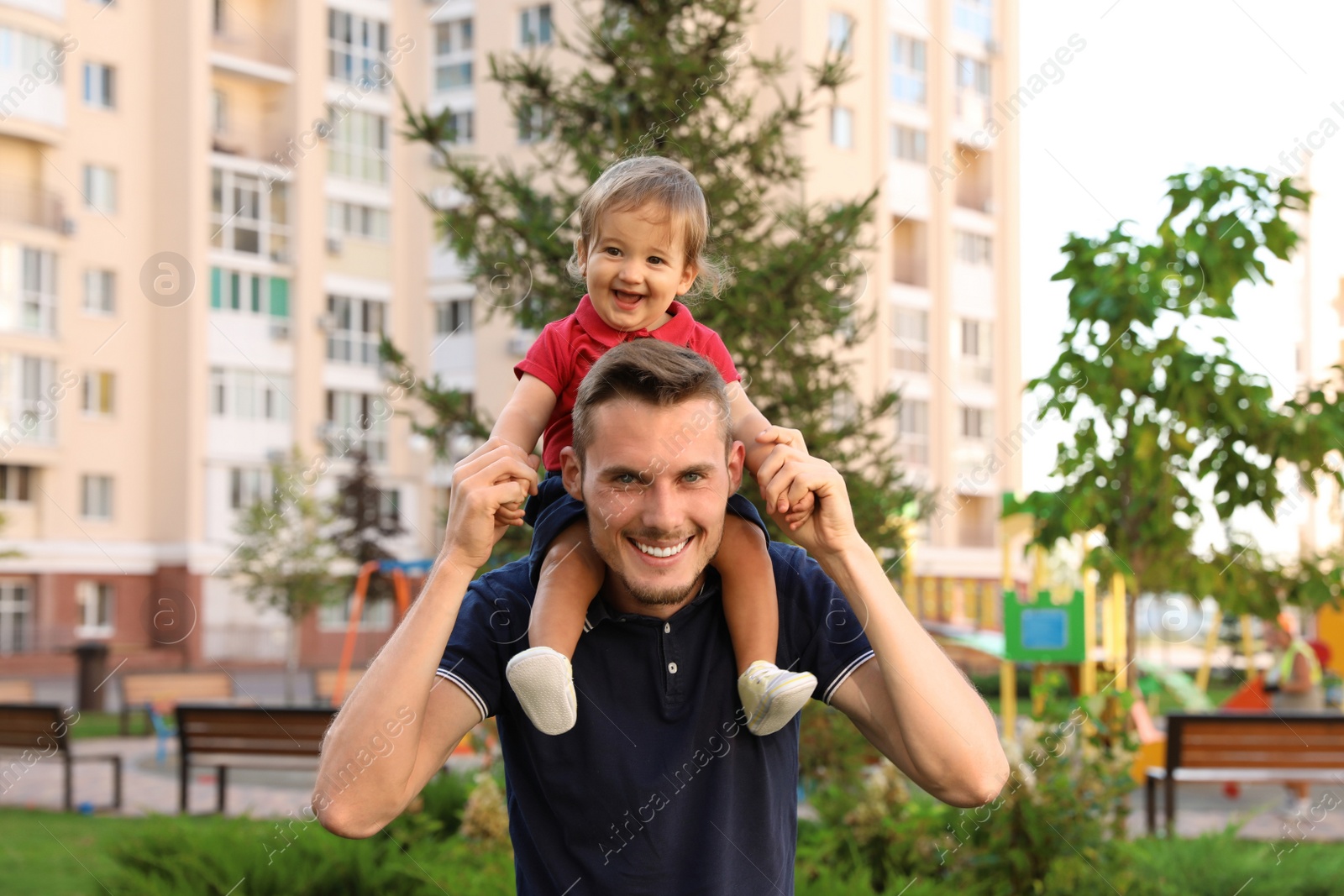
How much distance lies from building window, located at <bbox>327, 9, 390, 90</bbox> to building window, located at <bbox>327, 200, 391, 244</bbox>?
3.93 metres

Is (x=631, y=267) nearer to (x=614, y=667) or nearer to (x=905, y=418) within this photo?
(x=614, y=667)

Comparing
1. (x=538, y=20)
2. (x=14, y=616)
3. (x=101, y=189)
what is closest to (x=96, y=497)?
(x=14, y=616)

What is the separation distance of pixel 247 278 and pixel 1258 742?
3640 centimetres

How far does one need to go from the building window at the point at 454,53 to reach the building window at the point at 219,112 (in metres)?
7.61

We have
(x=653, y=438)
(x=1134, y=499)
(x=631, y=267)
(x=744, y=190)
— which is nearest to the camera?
(x=653, y=438)

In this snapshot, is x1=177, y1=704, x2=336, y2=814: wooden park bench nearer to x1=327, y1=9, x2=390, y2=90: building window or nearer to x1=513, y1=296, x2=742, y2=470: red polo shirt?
x1=513, y1=296, x2=742, y2=470: red polo shirt

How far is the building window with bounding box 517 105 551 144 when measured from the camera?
8.95 metres

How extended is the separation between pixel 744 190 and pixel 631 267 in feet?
17.0

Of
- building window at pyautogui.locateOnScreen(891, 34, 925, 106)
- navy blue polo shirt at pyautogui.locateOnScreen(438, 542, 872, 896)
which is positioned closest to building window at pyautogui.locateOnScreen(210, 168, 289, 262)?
building window at pyautogui.locateOnScreen(891, 34, 925, 106)

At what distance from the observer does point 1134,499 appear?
30.4 feet

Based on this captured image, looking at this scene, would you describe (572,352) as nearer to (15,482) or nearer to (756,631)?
(756,631)

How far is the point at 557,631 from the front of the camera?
288cm

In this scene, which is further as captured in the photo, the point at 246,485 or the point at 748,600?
the point at 246,485

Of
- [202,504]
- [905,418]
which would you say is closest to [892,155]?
[905,418]
